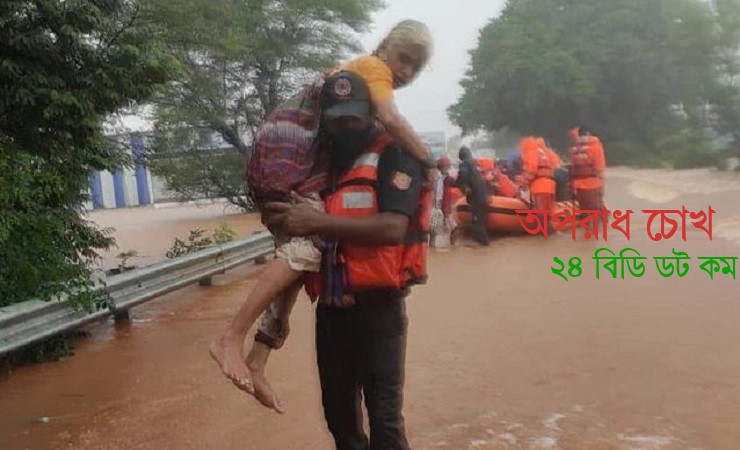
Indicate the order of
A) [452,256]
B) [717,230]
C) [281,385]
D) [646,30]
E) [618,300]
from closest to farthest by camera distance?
[281,385]
[618,300]
[452,256]
[717,230]
[646,30]

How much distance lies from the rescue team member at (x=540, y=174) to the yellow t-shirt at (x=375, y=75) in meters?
11.7

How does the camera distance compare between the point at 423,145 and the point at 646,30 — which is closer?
the point at 423,145

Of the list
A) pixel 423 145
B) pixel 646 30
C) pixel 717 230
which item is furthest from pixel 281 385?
pixel 646 30

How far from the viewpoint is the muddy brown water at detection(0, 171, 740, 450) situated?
4.19 metres

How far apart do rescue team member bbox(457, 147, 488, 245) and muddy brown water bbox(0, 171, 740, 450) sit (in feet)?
15.4

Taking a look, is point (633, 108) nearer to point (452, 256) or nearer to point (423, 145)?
point (452, 256)

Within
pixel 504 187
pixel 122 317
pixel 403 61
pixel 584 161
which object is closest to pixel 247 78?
pixel 504 187

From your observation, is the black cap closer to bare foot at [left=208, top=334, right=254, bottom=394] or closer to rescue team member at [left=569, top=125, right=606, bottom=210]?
bare foot at [left=208, top=334, right=254, bottom=394]

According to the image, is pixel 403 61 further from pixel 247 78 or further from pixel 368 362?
pixel 247 78

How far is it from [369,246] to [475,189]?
11.2 m

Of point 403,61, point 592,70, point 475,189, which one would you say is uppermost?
point 592,70

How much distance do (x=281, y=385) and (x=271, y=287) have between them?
289cm

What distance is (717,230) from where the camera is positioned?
13234mm

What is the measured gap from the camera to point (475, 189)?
13359 millimetres
